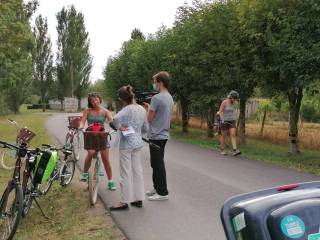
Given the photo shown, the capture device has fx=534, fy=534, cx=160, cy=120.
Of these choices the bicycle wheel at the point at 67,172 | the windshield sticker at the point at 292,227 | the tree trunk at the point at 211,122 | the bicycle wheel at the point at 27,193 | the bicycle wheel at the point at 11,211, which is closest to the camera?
the windshield sticker at the point at 292,227

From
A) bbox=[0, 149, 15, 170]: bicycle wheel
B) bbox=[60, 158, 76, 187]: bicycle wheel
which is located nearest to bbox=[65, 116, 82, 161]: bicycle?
bbox=[0, 149, 15, 170]: bicycle wheel

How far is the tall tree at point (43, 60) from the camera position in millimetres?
74562

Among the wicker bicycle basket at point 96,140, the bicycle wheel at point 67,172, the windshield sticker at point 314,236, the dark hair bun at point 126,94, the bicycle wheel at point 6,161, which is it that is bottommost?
the bicycle wheel at point 6,161

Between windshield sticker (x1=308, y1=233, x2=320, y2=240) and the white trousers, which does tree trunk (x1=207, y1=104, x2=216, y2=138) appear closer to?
the white trousers

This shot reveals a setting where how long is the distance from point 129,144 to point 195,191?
7.31 feet

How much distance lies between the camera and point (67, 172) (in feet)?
31.7

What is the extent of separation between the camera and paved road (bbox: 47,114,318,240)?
683cm

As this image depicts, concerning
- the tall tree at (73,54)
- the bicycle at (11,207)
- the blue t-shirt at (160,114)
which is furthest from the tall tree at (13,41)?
the tall tree at (73,54)

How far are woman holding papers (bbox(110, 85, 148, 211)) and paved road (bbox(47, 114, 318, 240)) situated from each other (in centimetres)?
29

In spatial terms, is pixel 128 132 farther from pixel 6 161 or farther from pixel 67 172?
pixel 6 161

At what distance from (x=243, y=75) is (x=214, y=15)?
271cm

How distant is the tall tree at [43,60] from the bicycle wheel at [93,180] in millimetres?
67762

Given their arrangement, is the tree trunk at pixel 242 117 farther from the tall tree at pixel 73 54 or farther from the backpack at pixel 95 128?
the tall tree at pixel 73 54

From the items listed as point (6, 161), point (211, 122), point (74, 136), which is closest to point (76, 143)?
point (74, 136)
